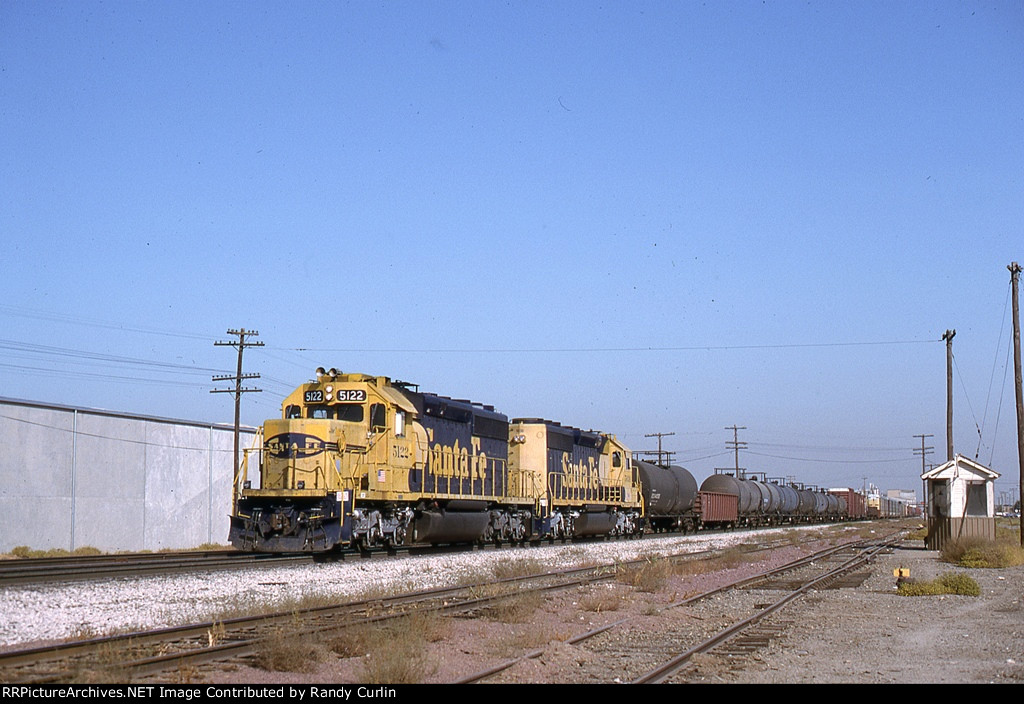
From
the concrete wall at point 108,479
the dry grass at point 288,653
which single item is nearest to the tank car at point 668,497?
the concrete wall at point 108,479

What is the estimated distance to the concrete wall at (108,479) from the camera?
31047mm

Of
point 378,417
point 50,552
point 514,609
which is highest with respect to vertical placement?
point 378,417

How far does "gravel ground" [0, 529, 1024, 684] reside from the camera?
9570mm

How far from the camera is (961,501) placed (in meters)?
30.2

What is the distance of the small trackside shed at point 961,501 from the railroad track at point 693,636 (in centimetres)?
1066

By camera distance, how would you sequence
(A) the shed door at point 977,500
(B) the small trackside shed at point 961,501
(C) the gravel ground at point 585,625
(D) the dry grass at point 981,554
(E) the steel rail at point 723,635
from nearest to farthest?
(E) the steel rail at point 723,635
(C) the gravel ground at point 585,625
(D) the dry grass at point 981,554
(B) the small trackside shed at point 961,501
(A) the shed door at point 977,500

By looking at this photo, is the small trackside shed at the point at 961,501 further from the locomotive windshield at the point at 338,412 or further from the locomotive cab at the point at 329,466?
the locomotive windshield at the point at 338,412

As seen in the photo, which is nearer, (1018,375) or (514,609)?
(514,609)

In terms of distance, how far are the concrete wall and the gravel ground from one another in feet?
51.2

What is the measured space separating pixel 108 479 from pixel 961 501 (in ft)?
89.4

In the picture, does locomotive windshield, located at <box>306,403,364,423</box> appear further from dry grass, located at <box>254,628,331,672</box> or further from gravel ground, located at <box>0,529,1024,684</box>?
dry grass, located at <box>254,628,331,672</box>

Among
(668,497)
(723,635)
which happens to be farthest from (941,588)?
(668,497)

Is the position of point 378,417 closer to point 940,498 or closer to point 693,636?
point 693,636
